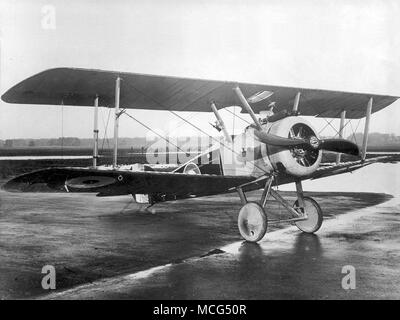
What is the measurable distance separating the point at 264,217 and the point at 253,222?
0.81 ft

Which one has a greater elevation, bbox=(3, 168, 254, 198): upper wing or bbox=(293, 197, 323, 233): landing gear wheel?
bbox=(3, 168, 254, 198): upper wing

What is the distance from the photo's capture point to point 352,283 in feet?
13.9

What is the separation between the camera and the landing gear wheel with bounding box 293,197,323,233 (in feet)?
23.2

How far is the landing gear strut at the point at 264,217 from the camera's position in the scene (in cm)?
620

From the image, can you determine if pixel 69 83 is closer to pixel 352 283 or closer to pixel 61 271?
pixel 61 271

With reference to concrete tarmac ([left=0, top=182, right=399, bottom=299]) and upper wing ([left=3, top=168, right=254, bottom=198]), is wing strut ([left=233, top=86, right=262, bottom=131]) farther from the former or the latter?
concrete tarmac ([left=0, top=182, right=399, bottom=299])

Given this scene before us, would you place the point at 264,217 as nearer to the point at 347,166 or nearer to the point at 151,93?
the point at 347,166

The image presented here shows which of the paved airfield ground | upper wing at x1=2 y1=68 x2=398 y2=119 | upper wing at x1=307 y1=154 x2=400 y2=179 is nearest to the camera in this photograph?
the paved airfield ground

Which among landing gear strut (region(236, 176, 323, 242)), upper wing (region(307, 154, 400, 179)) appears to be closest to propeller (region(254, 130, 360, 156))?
landing gear strut (region(236, 176, 323, 242))

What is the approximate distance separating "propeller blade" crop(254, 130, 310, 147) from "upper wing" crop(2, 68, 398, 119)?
3.38ft

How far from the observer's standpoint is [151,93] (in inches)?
276

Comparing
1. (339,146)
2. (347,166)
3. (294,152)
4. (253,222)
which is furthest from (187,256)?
(347,166)

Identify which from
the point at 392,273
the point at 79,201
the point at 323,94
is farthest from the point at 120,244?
the point at 79,201

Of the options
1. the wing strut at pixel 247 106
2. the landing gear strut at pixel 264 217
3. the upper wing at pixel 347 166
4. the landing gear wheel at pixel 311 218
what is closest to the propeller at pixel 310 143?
the wing strut at pixel 247 106
